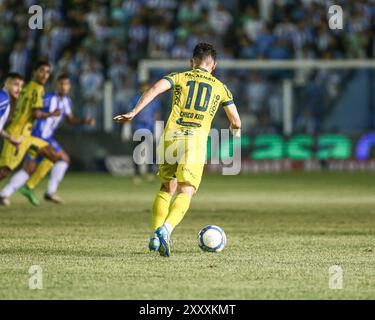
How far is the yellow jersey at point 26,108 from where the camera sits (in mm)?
16875

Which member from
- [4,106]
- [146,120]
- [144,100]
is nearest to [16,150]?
[4,106]

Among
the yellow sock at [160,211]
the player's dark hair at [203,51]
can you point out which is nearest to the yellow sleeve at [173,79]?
the player's dark hair at [203,51]

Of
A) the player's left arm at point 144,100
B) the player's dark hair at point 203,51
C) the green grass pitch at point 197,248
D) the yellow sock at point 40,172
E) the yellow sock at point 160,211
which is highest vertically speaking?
the player's dark hair at point 203,51

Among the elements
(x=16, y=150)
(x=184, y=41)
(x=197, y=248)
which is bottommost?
(x=197, y=248)

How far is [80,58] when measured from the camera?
26.4m

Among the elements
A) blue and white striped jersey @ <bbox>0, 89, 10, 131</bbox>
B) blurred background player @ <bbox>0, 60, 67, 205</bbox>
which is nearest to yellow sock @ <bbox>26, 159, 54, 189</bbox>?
blurred background player @ <bbox>0, 60, 67, 205</bbox>

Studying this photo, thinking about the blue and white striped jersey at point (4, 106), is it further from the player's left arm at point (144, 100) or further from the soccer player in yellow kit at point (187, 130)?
the player's left arm at point (144, 100)

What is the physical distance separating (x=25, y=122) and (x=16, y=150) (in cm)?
53

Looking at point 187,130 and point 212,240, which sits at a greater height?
point 187,130

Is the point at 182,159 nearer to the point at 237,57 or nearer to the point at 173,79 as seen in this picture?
the point at 173,79

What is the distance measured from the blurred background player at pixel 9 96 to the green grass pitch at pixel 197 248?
130cm

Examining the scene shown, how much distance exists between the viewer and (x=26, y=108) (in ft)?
55.6

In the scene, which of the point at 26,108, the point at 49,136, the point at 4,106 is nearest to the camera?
the point at 4,106
